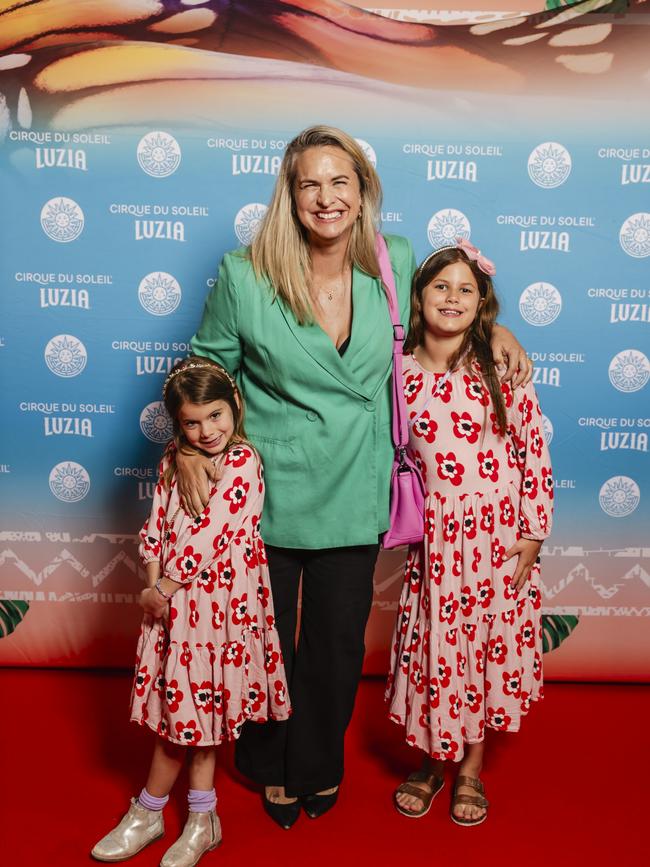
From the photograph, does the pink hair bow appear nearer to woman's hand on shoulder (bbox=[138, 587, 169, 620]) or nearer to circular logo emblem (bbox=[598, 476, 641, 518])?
woman's hand on shoulder (bbox=[138, 587, 169, 620])

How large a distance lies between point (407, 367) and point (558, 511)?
114 cm

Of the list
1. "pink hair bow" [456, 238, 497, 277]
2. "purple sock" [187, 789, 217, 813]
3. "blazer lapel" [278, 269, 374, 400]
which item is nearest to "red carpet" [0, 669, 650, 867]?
"purple sock" [187, 789, 217, 813]

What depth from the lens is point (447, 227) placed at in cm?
283

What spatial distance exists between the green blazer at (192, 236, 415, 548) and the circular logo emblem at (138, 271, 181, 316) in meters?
0.82

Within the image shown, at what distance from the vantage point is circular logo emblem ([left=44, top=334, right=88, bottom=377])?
9.66 feet

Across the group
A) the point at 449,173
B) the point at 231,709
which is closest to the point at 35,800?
the point at 231,709

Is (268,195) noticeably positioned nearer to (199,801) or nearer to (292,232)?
(292,232)

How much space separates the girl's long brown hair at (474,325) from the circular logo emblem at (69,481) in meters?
1.42

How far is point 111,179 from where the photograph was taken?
2814 mm

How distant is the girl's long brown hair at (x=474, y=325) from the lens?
6.93 feet

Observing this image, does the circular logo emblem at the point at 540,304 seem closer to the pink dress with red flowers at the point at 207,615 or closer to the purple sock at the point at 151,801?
the pink dress with red flowers at the point at 207,615

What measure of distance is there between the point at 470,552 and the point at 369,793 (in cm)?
82

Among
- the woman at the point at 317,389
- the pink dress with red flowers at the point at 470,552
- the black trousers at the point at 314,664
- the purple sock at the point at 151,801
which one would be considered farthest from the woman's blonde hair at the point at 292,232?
the purple sock at the point at 151,801

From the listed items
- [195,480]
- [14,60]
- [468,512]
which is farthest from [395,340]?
[14,60]
